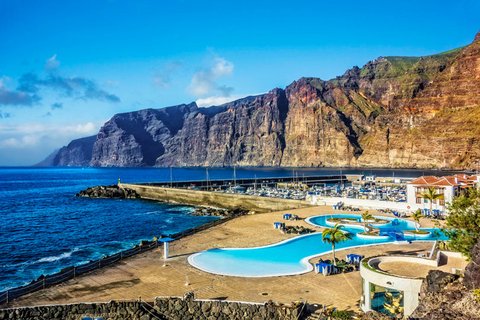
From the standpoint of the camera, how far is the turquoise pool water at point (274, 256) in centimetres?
2817

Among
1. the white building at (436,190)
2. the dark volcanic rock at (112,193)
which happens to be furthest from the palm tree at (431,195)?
the dark volcanic rock at (112,193)

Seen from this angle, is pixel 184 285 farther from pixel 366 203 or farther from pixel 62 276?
pixel 366 203

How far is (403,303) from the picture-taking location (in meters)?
19.2

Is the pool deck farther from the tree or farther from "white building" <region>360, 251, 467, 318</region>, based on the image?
the tree

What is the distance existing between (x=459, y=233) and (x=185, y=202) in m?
71.3

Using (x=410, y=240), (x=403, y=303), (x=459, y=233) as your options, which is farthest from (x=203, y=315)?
(x=410, y=240)

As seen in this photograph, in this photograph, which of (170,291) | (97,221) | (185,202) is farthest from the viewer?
(185,202)

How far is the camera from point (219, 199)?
80812 mm

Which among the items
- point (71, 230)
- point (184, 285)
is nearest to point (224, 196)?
point (71, 230)

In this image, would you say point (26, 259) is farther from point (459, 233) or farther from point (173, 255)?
point (459, 233)

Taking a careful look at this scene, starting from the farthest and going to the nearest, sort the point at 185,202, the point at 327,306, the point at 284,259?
the point at 185,202 < the point at 284,259 < the point at 327,306

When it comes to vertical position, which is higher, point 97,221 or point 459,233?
point 459,233

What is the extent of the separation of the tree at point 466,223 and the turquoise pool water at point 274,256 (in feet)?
30.1

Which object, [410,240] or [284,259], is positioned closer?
[284,259]
